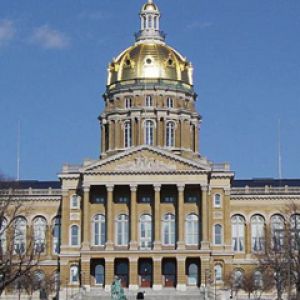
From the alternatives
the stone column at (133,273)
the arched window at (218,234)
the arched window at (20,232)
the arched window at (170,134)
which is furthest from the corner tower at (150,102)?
the stone column at (133,273)

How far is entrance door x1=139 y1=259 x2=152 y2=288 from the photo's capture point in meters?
128

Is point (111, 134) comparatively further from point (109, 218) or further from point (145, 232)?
point (145, 232)

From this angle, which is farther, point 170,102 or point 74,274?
point 170,102

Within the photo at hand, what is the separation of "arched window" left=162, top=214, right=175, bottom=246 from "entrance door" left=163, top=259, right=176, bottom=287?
2.31 metres

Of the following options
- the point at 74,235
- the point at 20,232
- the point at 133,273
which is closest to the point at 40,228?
the point at 20,232

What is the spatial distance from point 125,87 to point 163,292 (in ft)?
98.4

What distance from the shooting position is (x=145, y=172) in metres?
127

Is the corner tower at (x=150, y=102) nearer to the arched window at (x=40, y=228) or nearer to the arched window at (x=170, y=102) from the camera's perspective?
the arched window at (x=170, y=102)

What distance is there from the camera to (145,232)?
12850 cm

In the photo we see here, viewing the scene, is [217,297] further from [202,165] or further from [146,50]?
[146,50]

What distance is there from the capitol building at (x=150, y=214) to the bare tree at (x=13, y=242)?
1.82m

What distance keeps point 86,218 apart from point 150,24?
104 feet

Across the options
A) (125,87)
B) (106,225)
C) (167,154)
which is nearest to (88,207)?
(106,225)

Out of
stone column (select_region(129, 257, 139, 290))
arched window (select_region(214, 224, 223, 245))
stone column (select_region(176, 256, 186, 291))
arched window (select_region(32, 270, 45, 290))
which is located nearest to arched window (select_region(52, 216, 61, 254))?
arched window (select_region(32, 270, 45, 290))
